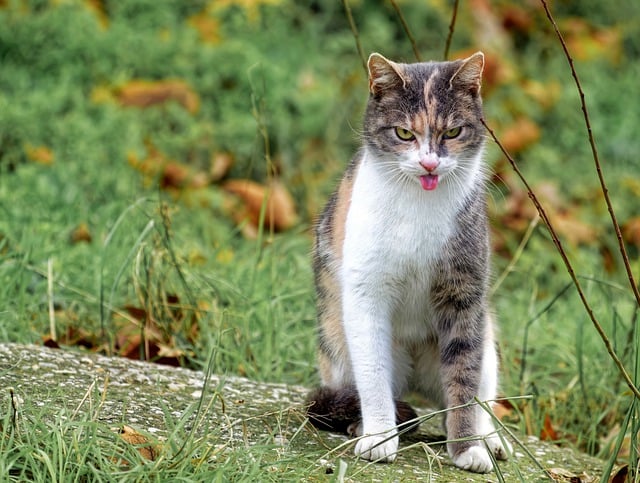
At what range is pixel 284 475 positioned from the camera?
230 cm

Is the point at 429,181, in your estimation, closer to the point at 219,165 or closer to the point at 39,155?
the point at 39,155

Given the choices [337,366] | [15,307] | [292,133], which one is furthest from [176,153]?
[337,366]

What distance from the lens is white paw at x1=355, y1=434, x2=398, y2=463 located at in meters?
2.62

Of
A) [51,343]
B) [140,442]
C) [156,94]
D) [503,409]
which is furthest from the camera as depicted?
[156,94]

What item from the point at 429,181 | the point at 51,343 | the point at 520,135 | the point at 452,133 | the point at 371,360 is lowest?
the point at 51,343

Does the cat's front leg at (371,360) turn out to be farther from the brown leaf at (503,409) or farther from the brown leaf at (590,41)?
the brown leaf at (590,41)

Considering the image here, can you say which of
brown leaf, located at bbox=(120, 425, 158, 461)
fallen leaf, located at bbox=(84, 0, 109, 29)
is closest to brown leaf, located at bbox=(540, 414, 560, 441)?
brown leaf, located at bbox=(120, 425, 158, 461)

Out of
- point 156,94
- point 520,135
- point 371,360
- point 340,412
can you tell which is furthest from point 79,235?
point 520,135

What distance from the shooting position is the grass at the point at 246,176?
140 inches

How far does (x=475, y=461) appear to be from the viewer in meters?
2.69

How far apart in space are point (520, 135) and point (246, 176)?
6.52 feet

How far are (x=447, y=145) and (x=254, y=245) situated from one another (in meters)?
2.12

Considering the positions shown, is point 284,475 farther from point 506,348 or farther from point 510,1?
point 510,1

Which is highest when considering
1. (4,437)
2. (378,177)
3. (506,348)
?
(378,177)
